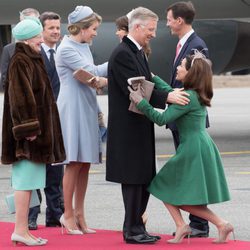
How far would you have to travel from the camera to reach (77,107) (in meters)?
9.52

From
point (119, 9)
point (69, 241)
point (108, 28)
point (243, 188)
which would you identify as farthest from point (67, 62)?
point (108, 28)

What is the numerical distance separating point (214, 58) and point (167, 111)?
1107cm

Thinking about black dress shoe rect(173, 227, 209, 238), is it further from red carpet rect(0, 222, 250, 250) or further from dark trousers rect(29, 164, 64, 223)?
dark trousers rect(29, 164, 64, 223)

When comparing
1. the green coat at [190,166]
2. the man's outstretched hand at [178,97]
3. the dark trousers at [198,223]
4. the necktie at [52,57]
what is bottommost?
the dark trousers at [198,223]

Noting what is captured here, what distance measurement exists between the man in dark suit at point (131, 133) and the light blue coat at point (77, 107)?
18.5 inches

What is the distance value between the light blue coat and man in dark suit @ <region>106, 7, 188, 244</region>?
47 cm

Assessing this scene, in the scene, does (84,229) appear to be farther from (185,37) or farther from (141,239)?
(185,37)

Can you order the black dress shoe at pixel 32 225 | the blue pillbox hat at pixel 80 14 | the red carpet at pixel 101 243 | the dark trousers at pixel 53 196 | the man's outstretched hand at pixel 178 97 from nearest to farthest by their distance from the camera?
the red carpet at pixel 101 243
the man's outstretched hand at pixel 178 97
the blue pillbox hat at pixel 80 14
the black dress shoe at pixel 32 225
the dark trousers at pixel 53 196

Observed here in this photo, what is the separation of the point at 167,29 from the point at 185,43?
33.1 feet

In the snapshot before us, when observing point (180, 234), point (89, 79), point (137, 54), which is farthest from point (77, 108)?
point (180, 234)

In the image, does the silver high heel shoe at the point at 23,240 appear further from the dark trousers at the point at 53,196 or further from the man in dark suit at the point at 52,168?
the man in dark suit at the point at 52,168

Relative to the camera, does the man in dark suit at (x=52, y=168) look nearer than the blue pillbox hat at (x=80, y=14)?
No

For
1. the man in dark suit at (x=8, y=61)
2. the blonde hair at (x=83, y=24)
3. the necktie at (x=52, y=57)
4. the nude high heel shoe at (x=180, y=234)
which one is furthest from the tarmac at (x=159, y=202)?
the blonde hair at (x=83, y=24)

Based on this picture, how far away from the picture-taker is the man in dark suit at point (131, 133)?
8.93m
